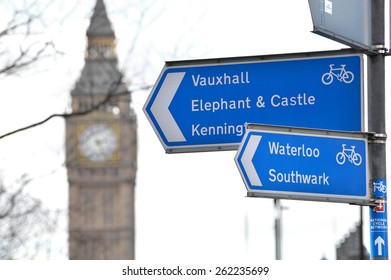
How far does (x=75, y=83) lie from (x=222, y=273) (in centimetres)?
738

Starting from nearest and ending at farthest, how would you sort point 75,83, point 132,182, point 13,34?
point 13,34
point 75,83
point 132,182

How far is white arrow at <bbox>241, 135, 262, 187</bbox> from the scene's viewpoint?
21.7ft

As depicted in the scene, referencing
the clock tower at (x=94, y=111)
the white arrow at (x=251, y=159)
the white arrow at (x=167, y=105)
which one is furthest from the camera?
the clock tower at (x=94, y=111)

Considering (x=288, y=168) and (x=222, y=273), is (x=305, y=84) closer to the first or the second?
(x=288, y=168)

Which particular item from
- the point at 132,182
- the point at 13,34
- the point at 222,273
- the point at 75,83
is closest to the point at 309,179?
the point at 222,273

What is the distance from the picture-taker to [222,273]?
27.1ft

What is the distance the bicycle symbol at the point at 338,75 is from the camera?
7035 mm

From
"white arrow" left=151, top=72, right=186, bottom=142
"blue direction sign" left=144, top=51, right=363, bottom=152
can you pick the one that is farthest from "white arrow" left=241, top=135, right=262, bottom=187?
"white arrow" left=151, top=72, right=186, bottom=142

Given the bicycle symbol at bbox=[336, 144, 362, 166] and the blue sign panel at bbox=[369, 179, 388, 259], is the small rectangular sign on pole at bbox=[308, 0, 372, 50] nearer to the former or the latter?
the bicycle symbol at bbox=[336, 144, 362, 166]

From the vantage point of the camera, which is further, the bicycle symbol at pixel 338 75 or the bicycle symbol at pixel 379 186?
the bicycle symbol at pixel 338 75

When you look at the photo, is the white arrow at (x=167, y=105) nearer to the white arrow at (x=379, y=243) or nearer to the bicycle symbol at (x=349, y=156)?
the bicycle symbol at (x=349, y=156)

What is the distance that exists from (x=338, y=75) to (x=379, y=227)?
857mm

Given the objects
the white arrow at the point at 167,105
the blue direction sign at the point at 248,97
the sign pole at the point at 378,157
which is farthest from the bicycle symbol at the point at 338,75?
the white arrow at the point at 167,105

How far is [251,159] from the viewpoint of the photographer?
6.66 meters
